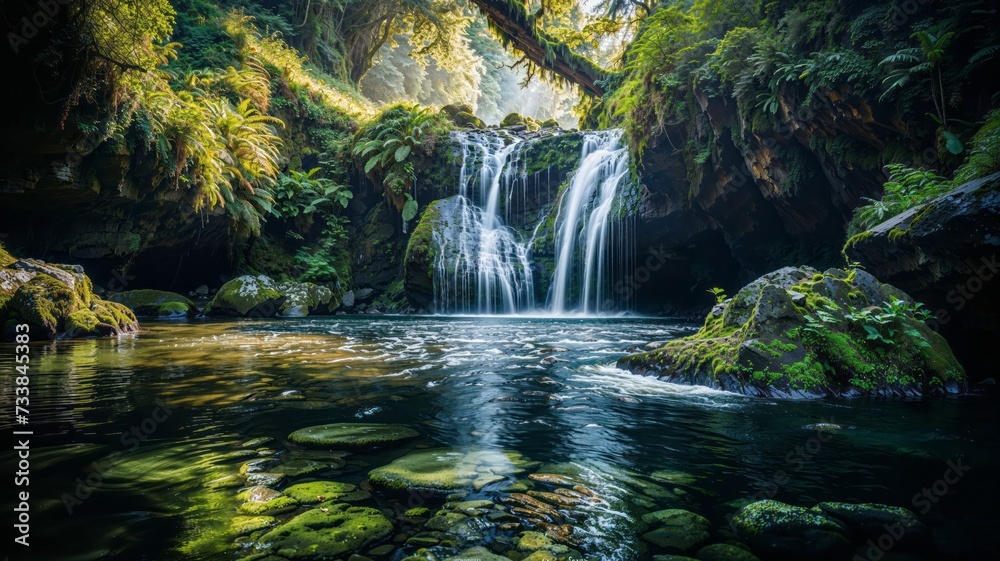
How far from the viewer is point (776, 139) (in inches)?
382

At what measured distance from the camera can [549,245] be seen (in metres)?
16.9

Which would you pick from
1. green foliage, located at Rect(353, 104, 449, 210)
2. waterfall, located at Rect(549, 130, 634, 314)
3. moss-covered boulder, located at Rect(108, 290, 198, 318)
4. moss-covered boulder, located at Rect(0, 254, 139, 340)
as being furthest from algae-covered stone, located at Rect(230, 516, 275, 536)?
green foliage, located at Rect(353, 104, 449, 210)

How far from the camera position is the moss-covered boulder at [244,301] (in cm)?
1432

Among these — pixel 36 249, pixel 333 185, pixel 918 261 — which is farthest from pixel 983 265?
pixel 333 185

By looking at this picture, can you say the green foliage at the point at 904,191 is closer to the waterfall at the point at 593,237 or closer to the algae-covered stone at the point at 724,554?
the algae-covered stone at the point at 724,554

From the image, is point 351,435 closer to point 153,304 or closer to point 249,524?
point 249,524

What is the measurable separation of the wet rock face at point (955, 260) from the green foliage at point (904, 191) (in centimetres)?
96

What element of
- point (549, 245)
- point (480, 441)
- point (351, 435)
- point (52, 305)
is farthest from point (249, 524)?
point (549, 245)

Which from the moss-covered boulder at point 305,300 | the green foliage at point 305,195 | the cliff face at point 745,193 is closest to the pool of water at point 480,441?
the cliff face at point 745,193

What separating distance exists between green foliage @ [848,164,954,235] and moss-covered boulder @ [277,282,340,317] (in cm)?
1438

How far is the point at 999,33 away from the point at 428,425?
8.06m

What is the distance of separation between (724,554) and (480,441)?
172cm

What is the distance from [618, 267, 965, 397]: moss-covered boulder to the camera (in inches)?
179

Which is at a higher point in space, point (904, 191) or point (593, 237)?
point (593, 237)
